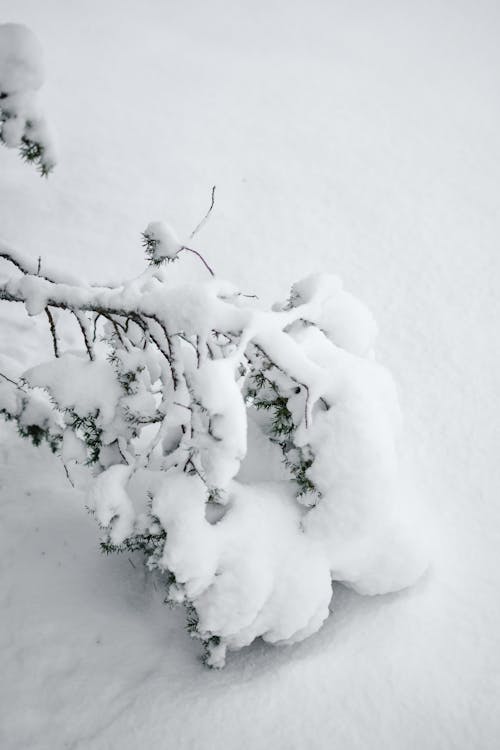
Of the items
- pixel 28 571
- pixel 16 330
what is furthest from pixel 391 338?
pixel 28 571

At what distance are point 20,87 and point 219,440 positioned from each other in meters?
1.86

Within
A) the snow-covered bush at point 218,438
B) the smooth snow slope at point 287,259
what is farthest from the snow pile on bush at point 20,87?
the smooth snow slope at point 287,259

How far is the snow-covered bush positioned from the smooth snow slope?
63 centimetres

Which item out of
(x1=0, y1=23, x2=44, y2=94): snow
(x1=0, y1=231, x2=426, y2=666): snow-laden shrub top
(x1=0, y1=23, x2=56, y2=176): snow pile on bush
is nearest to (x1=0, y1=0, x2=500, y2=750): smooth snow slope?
(x1=0, y1=231, x2=426, y2=666): snow-laden shrub top

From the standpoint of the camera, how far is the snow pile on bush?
7.03 ft

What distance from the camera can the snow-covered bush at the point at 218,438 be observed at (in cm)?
301

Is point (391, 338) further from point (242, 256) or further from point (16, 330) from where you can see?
point (16, 330)

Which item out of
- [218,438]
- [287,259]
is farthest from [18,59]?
[287,259]

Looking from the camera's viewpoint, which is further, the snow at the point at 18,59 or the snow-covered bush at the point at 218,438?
the snow-covered bush at the point at 218,438

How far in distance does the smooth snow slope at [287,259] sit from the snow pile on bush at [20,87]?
3714 mm

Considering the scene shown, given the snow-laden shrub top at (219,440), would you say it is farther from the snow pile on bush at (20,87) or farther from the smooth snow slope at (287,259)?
the snow pile on bush at (20,87)

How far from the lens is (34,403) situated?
10.7ft

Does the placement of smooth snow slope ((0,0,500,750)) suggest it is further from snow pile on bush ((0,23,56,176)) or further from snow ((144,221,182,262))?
snow pile on bush ((0,23,56,176))

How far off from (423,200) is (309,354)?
29.9ft
